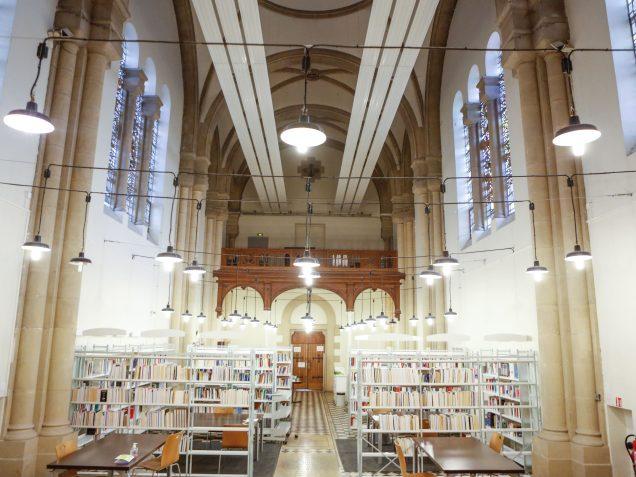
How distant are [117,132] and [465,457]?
984 cm

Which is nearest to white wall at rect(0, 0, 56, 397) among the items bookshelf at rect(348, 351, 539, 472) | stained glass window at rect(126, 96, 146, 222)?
stained glass window at rect(126, 96, 146, 222)

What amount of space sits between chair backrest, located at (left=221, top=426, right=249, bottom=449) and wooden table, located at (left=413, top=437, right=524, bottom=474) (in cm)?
301

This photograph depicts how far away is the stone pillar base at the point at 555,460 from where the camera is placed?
24.2 feet

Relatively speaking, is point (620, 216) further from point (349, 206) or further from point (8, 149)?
point (349, 206)

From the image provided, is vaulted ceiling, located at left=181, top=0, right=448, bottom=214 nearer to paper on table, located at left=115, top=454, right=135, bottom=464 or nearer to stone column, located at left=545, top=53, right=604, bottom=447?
stone column, located at left=545, top=53, right=604, bottom=447

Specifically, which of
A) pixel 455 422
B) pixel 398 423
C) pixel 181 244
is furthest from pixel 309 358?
pixel 455 422

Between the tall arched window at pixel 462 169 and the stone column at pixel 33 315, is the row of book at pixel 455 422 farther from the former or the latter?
the tall arched window at pixel 462 169

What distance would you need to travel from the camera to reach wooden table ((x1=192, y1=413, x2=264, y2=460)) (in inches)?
328

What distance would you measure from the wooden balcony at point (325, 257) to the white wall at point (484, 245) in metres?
6.71

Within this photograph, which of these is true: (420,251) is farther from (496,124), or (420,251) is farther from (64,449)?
(64,449)

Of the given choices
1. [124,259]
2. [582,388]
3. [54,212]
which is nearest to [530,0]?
[582,388]

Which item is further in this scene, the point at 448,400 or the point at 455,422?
the point at 448,400

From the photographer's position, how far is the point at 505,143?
38.1 ft

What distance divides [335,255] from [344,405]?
666cm
